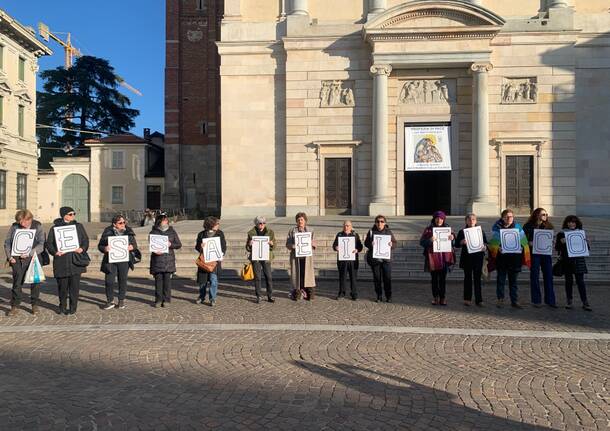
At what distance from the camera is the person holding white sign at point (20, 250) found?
8133mm

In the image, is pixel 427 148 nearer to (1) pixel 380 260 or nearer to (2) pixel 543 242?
(2) pixel 543 242

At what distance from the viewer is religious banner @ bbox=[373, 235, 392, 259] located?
929cm

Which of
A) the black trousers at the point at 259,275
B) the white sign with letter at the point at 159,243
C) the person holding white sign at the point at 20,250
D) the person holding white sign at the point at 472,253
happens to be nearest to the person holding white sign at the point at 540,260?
the person holding white sign at the point at 472,253

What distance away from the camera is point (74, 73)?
165ft

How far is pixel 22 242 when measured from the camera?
8.16 meters

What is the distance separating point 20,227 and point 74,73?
158 feet

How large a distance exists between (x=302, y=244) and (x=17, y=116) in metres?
33.0

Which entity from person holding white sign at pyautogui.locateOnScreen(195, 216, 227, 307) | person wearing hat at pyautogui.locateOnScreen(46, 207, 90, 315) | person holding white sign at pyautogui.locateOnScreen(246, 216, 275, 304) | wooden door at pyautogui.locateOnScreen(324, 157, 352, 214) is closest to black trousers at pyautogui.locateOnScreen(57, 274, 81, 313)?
person wearing hat at pyautogui.locateOnScreen(46, 207, 90, 315)

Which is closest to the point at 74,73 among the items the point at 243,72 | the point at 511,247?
the point at 243,72

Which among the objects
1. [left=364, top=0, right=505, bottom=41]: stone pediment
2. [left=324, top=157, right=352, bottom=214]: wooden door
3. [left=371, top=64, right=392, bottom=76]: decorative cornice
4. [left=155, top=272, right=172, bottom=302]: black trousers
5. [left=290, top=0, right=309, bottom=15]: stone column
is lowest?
[left=155, top=272, right=172, bottom=302]: black trousers

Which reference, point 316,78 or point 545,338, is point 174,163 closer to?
point 316,78

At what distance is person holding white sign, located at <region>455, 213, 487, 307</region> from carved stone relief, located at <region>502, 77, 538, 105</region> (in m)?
17.6

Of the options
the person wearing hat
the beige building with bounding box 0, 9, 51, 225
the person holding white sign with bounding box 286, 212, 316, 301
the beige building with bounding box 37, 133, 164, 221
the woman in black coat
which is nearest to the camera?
the person wearing hat

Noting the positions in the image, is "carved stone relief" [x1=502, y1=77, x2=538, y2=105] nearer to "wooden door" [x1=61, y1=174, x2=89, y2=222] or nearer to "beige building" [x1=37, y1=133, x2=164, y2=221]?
"beige building" [x1=37, y1=133, x2=164, y2=221]
